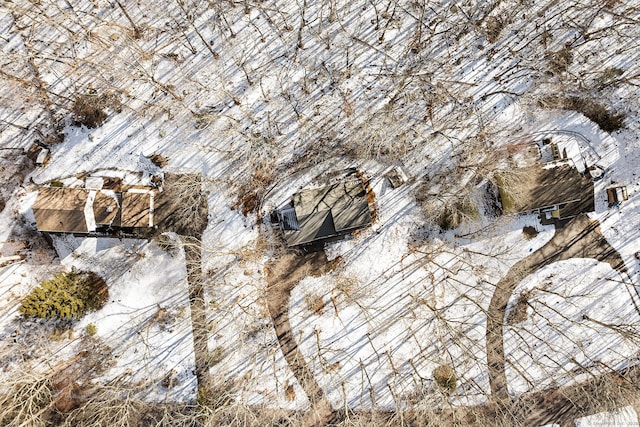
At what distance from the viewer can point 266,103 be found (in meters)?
20.0

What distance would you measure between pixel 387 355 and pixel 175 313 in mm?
10854

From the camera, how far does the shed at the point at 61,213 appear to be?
1842cm

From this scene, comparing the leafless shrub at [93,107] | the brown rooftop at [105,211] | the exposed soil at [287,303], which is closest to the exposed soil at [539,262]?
the exposed soil at [287,303]

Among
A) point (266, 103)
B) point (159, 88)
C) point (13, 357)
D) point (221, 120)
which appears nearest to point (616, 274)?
point (266, 103)

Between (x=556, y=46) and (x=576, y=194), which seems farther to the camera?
(x=556, y=46)

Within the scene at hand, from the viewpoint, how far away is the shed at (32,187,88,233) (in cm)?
1842

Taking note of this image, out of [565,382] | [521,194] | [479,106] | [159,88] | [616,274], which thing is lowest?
[565,382]

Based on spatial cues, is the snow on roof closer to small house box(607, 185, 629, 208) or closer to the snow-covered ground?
the snow-covered ground

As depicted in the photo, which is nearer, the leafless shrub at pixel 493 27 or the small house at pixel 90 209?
the small house at pixel 90 209

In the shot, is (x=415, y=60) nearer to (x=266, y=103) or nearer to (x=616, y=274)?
(x=266, y=103)

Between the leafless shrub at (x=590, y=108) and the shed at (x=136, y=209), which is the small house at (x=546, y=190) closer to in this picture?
the leafless shrub at (x=590, y=108)

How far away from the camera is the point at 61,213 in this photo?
18.5m

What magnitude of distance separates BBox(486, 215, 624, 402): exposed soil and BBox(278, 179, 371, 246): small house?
8.03 meters

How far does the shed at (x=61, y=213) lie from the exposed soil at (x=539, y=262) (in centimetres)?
2047
